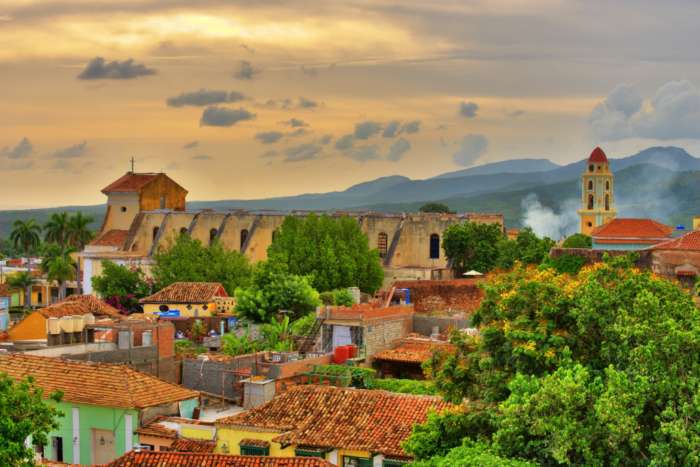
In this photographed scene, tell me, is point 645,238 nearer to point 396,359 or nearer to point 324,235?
point 324,235

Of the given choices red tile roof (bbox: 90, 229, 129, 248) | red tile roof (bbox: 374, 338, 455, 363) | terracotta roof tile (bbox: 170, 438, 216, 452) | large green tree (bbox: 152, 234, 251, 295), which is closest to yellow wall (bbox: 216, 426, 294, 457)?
terracotta roof tile (bbox: 170, 438, 216, 452)

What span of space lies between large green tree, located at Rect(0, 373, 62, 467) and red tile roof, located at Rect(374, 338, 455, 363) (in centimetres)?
1660

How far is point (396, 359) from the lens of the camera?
36188 mm

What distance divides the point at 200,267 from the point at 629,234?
3350cm

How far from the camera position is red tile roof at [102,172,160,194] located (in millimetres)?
91375

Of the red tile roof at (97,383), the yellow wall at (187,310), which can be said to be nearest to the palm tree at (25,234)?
the yellow wall at (187,310)

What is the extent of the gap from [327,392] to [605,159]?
116 m

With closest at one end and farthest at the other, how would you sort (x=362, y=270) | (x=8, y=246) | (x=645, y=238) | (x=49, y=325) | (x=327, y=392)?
(x=327, y=392) < (x=49, y=325) < (x=362, y=270) < (x=645, y=238) < (x=8, y=246)

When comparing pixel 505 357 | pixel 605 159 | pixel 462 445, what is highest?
pixel 605 159

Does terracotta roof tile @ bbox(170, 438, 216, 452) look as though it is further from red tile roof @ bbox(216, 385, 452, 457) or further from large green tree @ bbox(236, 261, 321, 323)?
large green tree @ bbox(236, 261, 321, 323)

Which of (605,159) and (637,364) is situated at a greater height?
→ (605,159)

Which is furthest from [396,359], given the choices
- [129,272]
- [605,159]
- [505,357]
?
[605,159]

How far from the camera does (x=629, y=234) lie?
84250 mm

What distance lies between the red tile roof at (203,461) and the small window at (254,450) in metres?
4.17
